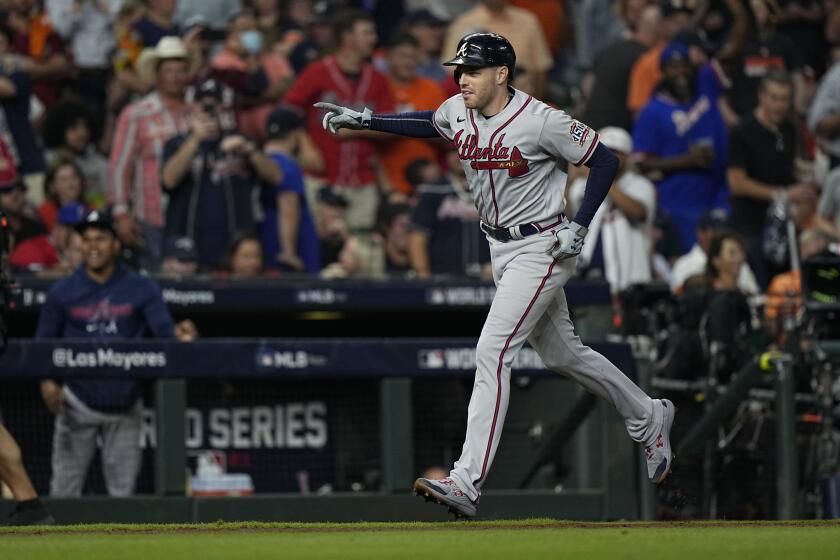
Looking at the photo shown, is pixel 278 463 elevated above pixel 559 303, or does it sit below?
below

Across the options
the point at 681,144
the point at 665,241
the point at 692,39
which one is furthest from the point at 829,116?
the point at 665,241

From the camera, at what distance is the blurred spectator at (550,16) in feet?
54.9

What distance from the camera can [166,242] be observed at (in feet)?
40.8

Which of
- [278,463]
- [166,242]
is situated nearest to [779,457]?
[278,463]

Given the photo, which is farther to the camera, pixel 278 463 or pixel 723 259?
pixel 723 259

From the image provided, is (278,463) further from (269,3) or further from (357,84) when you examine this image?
(269,3)

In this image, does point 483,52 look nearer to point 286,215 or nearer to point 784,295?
point 784,295

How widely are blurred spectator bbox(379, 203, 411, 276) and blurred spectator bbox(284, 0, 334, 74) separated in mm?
1918

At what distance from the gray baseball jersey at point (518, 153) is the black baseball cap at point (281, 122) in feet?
17.0

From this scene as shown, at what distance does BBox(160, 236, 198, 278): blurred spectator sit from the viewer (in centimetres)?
1199

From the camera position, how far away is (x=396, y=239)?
44.5 feet

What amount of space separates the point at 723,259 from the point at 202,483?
385cm

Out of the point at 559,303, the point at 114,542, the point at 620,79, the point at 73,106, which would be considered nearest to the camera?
the point at 114,542

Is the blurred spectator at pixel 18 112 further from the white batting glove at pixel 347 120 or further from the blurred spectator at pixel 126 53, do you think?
the white batting glove at pixel 347 120
